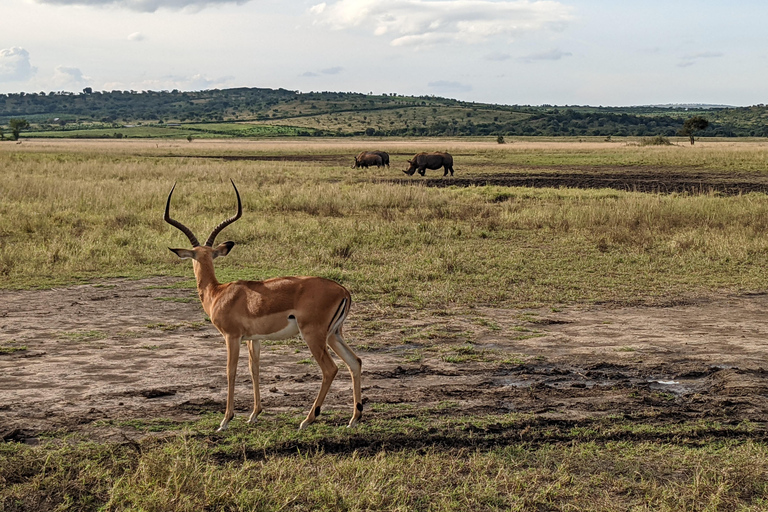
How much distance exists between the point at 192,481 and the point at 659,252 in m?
11.4

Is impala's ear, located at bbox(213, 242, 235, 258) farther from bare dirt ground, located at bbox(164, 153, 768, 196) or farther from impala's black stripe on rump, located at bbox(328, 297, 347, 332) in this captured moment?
bare dirt ground, located at bbox(164, 153, 768, 196)

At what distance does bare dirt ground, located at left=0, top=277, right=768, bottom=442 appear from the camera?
6039 millimetres

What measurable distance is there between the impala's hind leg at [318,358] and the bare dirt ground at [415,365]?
0.98 ft

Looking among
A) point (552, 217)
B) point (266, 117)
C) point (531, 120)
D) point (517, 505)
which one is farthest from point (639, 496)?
point (266, 117)

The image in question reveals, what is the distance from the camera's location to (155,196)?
21109 millimetres

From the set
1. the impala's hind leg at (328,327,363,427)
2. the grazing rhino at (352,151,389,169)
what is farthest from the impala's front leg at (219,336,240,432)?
the grazing rhino at (352,151,389,169)

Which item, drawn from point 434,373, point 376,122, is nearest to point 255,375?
point 434,373

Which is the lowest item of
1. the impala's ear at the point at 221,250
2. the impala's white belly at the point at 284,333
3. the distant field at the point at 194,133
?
the impala's white belly at the point at 284,333

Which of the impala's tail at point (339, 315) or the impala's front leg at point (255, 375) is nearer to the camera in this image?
the impala's tail at point (339, 315)

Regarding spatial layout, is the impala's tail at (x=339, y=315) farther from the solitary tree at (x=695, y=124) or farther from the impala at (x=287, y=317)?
the solitary tree at (x=695, y=124)

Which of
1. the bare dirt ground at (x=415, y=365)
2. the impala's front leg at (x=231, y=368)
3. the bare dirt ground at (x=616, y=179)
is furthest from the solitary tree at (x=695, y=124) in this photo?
the impala's front leg at (x=231, y=368)

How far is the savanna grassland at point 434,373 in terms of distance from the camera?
182 inches

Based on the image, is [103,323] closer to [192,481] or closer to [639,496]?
[192,481]

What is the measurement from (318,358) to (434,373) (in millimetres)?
1831
